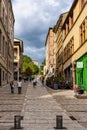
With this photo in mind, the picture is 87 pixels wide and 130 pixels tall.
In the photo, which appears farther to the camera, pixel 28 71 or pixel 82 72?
pixel 28 71

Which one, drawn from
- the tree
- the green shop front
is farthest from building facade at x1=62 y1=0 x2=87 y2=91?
the tree

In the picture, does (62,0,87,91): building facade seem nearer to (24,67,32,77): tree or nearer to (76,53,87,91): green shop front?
(76,53,87,91): green shop front

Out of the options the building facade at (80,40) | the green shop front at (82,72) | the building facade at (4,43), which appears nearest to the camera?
the green shop front at (82,72)

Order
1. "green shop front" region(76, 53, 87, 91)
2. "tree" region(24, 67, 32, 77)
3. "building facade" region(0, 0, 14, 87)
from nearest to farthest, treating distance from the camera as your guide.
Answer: "green shop front" region(76, 53, 87, 91) → "building facade" region(0, 0, 14, 87) → "tree" region(24, 67, 32, 77)

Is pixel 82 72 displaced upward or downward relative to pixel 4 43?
downward

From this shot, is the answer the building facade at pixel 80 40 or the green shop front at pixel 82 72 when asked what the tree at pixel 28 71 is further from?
the green shop front at pixel 82 72

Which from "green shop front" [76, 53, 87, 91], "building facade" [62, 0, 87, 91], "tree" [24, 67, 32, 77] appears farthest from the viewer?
"tree" [24, 67, 32, 77]

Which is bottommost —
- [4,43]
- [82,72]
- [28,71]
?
[82,72]

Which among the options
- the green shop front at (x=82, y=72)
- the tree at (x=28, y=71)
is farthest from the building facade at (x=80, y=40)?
the tree at (x=28, y=71)

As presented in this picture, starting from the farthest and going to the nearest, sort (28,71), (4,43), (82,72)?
1. (28,71)
2. (4,43)
3. (82,72)

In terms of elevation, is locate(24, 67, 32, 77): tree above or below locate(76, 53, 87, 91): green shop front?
above

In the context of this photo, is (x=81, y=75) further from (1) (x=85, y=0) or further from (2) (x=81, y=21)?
(1) (x=85, y=0)

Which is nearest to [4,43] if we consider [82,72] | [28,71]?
[82,72]

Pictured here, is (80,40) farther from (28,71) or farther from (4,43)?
(28,71)
